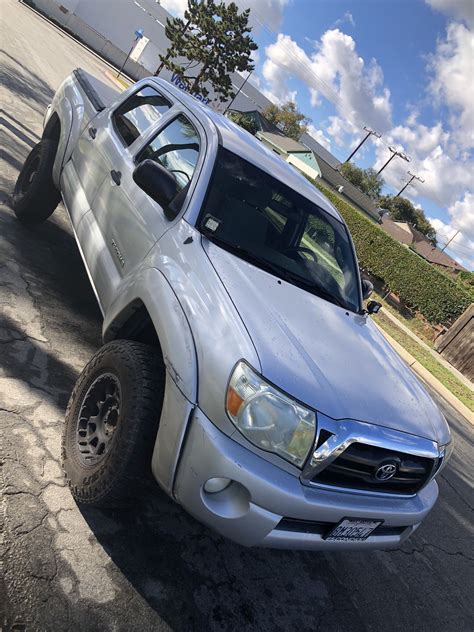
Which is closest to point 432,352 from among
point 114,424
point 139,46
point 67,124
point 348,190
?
point 67,124

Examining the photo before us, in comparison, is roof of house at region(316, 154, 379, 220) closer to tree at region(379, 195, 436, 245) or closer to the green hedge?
tree at region(379, 195, 436, 245)

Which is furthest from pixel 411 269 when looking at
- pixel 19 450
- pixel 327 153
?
pixel 327 153

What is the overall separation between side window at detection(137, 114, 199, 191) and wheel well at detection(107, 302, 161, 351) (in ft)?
2.60

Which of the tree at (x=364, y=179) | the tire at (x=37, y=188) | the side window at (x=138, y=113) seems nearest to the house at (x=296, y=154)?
the tree at (x=364, y=179)

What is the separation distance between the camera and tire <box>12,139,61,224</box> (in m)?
4.62

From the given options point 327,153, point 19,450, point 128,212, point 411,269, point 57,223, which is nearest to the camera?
point 19,450

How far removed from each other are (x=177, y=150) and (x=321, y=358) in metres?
1.77

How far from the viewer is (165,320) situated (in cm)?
234

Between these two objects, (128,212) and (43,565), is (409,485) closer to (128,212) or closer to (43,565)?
(43,565)

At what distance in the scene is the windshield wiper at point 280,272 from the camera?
2.74 m

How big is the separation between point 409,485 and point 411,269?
44.7 ft

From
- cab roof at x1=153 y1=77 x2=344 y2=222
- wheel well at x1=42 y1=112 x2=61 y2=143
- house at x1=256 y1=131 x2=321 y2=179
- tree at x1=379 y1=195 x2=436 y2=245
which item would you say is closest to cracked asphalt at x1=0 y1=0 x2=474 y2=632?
wheel well at x1=42 y1=112 x2=61 y2=143

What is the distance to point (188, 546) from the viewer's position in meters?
2.59

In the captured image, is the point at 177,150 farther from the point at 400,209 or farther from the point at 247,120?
the point at 400,209
